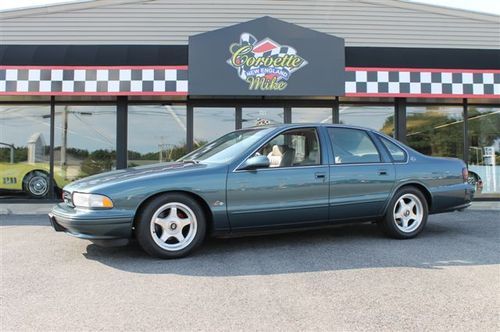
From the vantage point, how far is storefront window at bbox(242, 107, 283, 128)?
9852 mm

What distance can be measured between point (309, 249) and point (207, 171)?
143 centimetres

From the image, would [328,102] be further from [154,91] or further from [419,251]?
[419,251]

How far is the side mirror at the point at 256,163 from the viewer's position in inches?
187

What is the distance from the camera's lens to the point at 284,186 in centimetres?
494

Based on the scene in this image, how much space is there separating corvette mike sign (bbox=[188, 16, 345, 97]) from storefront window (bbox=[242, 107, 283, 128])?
36.7 inches

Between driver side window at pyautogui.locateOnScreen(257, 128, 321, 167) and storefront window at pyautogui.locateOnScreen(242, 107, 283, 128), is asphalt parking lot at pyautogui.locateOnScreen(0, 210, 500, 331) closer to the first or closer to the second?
driver side window at pyautogui.locateOnScreen(257, 128, 321, 167)

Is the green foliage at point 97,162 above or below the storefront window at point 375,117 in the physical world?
below

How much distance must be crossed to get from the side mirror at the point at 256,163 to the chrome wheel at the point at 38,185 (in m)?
6.49

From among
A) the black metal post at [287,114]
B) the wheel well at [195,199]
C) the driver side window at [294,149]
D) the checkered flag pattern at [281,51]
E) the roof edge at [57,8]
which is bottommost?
the wheel well at [195,199]

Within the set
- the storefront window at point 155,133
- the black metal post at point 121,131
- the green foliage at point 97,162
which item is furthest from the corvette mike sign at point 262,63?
the green foliage at point 97,162

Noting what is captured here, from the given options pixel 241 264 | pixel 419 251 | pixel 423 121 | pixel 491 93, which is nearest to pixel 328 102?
pixel 423 121

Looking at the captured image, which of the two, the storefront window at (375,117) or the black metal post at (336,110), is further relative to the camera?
the storefront window at (375,117)

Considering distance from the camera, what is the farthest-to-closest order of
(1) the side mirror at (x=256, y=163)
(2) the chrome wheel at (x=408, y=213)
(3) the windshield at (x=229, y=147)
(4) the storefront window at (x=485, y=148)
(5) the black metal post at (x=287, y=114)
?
(4) the storefront window at (x=485, y=148) < (5) the black metal post at (x=287, y=114) < (2) the chrome wheel at (x=408, y=213) < (3) the windshield at (x=229, y=147) < (1) the side mirror at (x=256, y=163)

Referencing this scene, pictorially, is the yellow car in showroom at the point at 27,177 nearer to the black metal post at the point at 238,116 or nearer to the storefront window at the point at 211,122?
the storefront window at the point at 211,122
